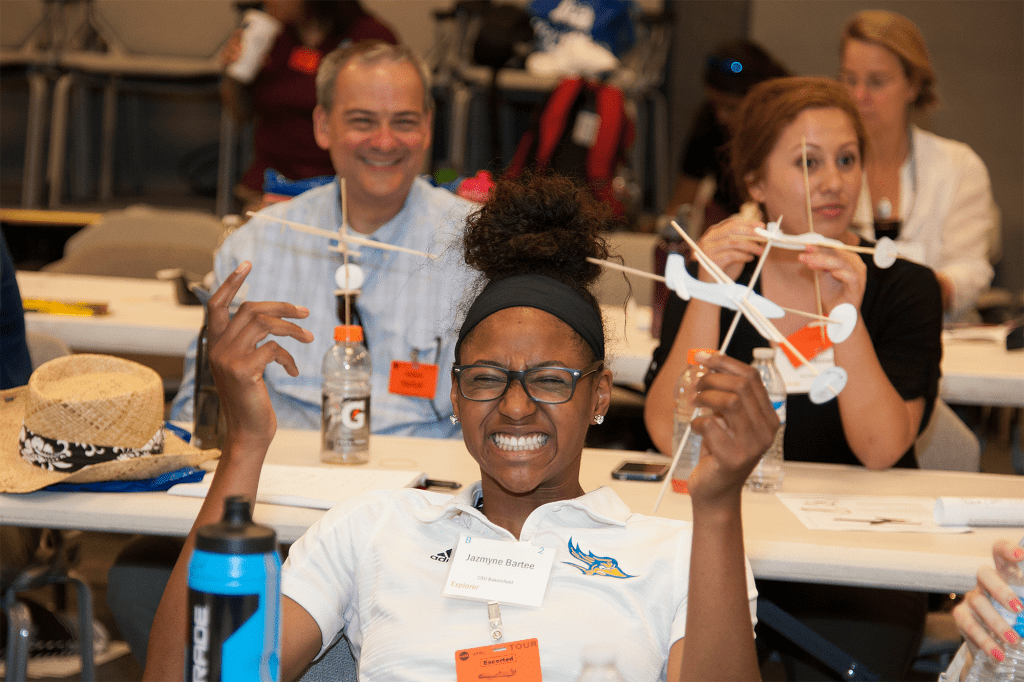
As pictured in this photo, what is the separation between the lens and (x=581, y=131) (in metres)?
5.86

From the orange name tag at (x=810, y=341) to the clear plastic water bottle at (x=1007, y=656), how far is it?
712 millimetres

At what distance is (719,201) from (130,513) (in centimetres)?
373

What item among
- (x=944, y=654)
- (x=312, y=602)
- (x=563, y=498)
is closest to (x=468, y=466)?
(x=563, y=498)

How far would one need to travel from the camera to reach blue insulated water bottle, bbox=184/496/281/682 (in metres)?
0.82

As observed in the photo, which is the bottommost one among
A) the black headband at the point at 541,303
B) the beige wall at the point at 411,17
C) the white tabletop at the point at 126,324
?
the white tabletop at the point at 126,324

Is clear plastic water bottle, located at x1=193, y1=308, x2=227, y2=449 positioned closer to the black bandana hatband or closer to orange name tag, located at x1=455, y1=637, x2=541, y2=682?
the black bandana hatband

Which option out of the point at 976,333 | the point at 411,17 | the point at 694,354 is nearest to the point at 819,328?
the point at 694,354

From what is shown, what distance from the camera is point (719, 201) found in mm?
4824

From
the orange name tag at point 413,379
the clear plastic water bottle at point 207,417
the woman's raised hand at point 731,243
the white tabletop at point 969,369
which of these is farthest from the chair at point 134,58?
the woman's raised hand at point 731,243

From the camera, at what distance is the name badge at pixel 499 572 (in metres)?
1.28

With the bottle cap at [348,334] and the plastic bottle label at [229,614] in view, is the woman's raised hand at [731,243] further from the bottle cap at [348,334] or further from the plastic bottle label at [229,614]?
the plastic bottle label at [229,614]

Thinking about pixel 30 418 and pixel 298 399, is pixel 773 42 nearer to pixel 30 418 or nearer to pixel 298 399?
pixel 298 399

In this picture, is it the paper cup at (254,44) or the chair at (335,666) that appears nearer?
the chair at (335,666)

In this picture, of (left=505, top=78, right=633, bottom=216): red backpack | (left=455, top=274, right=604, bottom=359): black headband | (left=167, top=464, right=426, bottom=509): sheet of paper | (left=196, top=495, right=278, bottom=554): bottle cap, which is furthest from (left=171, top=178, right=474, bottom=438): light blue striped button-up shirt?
(left=505, top=78, right=633, bottom=216): red backpack
